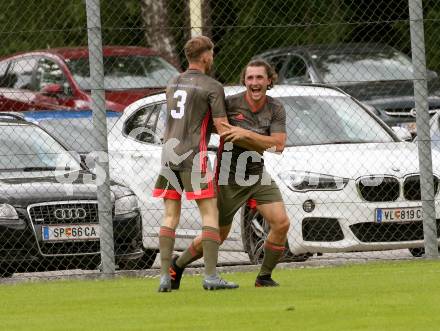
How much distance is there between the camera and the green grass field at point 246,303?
1027 centimetres

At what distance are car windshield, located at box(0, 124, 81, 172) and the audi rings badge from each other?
92 centimetres

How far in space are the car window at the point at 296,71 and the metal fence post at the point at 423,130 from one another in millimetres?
8637

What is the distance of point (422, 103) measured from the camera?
1563cm

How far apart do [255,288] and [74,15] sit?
1525 centimetres

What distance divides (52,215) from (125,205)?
Answer: 0.82 metres

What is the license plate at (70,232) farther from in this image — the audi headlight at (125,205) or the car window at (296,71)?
the car window at (296,71)

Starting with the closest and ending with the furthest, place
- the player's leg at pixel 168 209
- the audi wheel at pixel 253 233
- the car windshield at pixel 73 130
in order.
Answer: the player's leg at pixel 168 209
the audi wheel at pixel 253 233
the car windshield at pixel 73 130

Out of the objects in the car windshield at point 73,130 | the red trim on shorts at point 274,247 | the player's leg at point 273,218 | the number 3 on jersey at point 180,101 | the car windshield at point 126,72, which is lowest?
the car windshield at point 126,72

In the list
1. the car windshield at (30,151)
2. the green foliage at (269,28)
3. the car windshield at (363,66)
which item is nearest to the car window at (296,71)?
the car windshield at (363,66)

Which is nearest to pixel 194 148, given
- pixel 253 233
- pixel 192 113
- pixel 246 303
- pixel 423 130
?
pixel 192 113

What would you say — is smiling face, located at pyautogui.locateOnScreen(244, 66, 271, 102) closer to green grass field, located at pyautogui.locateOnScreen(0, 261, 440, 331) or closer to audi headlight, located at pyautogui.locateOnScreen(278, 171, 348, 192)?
green grass field, located at pyautogui.locateOnScreen(0, 261, 440, 331)

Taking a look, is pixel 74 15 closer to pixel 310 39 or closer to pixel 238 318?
pixel 310 39

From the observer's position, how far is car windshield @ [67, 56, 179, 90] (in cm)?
2297

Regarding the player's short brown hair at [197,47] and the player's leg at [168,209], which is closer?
the player's short brown hair at [197,47]
